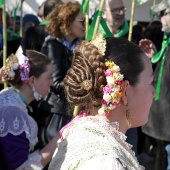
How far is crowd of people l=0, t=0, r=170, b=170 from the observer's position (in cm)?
164

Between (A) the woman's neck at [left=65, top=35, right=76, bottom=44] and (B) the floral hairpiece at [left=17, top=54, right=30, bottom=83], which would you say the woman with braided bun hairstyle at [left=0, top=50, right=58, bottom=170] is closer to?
(B) the floral hairpiece at [left=17, top=54, right=30, bottom=83]

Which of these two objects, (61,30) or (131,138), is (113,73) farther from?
(61,30)

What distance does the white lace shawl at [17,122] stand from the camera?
2.56 meters

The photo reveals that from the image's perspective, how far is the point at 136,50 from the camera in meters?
1.80

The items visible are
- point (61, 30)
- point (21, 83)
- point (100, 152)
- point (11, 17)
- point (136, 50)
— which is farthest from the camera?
point (11, 17)

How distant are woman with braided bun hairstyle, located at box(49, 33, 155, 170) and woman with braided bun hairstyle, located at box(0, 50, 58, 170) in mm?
773

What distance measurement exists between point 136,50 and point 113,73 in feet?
0.55

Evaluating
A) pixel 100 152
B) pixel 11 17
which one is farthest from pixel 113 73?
pixel 11 17

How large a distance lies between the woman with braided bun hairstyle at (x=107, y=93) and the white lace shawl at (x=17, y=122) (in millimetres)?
790

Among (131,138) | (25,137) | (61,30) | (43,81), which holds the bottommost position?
(131,138)

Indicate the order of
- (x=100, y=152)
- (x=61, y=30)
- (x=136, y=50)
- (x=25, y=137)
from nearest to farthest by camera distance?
(x=100, y=152), (x=136, y=50), (x=25, y=137), (x=61, y=30)

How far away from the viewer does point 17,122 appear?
2617 millimetres

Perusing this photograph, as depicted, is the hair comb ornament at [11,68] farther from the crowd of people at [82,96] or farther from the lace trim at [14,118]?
the lace trim at [14,118]

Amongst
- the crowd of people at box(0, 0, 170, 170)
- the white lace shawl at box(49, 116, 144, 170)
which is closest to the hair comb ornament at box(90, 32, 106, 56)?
the crowd of people at box(0, 0, 170, 170)
